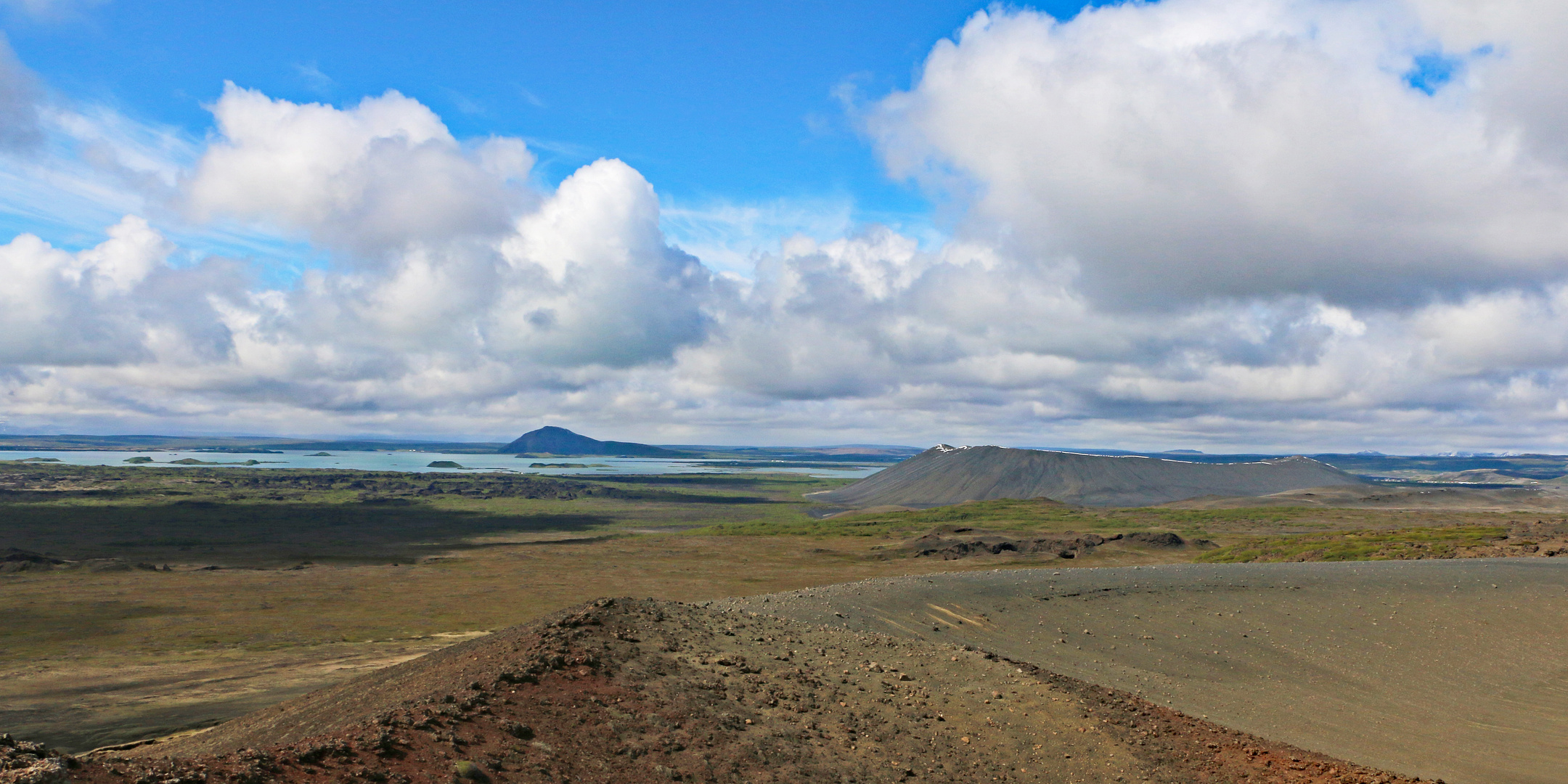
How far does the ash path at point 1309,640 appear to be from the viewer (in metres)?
19.9

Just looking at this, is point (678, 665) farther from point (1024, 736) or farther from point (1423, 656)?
point (1423, 656)

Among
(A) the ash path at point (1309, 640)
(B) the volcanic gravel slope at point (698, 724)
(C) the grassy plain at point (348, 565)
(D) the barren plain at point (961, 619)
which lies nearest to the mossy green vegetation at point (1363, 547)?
(D) the barren plain at point (961, 619)

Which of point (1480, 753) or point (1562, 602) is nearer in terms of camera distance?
point (1480, 753)

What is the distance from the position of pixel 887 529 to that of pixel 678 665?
89.4 m

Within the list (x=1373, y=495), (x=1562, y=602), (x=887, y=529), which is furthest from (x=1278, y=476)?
(x=1562, y=602)

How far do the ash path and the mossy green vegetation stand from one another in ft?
45.8

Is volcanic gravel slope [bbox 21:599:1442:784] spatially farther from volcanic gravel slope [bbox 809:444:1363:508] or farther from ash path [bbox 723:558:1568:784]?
volcanic gravel slope [bbox 809:444:1363:508]

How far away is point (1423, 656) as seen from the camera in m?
26.8

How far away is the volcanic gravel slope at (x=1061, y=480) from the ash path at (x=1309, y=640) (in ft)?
371

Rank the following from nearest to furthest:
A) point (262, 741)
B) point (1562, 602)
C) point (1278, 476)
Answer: point (262, 741)
point (1562, 602)
point (1278, 476)

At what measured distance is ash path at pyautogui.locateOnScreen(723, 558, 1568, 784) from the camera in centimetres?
1992

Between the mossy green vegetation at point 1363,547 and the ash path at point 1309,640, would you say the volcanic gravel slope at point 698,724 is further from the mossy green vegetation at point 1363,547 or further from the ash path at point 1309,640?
the mossy green vegetation at point 1363,547

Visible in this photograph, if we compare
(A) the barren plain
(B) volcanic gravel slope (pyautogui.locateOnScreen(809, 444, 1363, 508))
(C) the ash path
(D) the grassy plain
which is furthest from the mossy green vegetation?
(B) volcanic gravel slope (pyautogui.locateOnScreen(809, 444, 1363, 508))

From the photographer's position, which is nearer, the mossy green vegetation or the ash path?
the ash path
